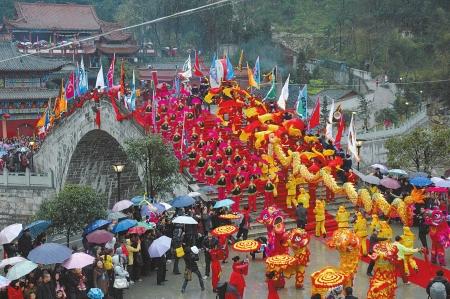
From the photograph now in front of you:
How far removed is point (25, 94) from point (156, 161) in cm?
2836

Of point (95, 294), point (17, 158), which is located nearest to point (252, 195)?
point (95, 294)

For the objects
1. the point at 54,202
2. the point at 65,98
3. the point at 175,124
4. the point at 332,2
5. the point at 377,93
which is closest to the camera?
the point at 54,202

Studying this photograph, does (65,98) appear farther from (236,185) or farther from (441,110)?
(441,110)

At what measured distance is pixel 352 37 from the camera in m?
62.9

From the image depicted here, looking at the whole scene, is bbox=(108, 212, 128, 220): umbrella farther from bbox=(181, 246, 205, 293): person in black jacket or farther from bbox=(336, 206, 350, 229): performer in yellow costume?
bbox=(336, 206, 350, 229): performer in yellow costume

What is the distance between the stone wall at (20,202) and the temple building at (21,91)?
1409cm

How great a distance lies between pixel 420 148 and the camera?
2430cm

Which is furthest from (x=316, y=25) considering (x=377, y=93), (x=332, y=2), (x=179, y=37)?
(x=377, y=93)

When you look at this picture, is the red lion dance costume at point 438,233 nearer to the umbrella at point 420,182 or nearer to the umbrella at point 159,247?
the umbrella at point 420,182

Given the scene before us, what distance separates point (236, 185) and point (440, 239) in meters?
6.86

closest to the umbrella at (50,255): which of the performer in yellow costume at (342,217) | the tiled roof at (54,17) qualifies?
the performer in yellow costume at (342,217)

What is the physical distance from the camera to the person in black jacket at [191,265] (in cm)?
1412

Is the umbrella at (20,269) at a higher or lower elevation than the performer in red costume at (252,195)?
higher

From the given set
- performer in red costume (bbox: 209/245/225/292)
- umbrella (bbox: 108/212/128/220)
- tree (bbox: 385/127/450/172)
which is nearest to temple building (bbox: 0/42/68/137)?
tree (bbox: 385/127/450/172)
